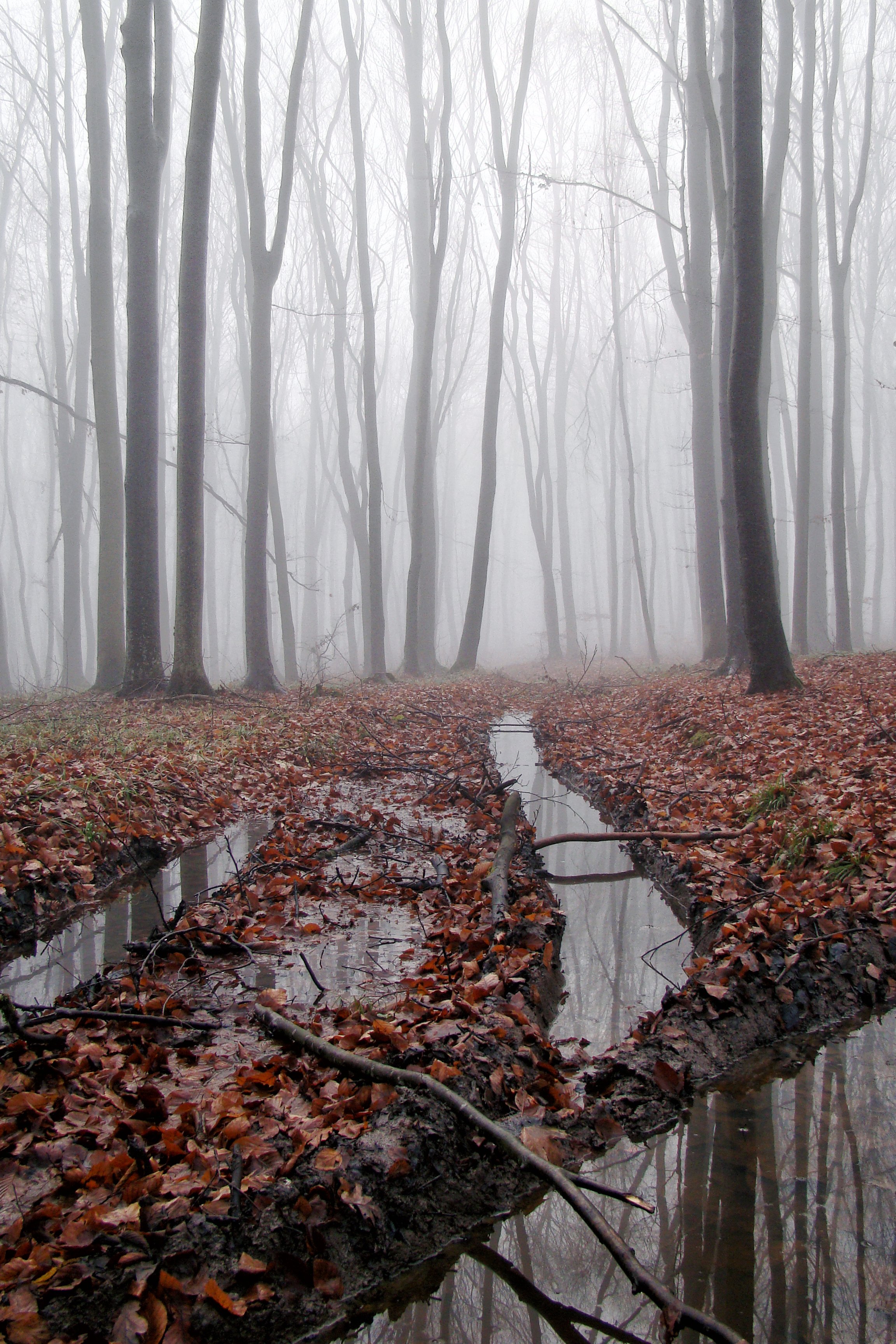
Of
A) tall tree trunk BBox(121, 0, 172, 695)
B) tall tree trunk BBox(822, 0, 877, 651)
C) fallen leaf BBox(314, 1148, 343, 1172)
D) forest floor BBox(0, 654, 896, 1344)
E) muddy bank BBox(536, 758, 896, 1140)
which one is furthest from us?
tall tree trunk BBox(822, 0, 877, 651)

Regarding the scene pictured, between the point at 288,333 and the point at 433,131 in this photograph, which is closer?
the point at 433,131

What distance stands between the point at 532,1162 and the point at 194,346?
447 inches

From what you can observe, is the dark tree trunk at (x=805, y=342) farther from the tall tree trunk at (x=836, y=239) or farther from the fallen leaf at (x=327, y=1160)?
the fallen leaf at (x=327, y=1160)

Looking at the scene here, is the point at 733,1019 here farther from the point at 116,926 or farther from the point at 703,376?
the point at 703,376

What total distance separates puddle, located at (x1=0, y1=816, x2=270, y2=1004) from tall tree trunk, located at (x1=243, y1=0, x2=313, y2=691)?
7.54 metres

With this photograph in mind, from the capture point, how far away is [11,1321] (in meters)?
1.67

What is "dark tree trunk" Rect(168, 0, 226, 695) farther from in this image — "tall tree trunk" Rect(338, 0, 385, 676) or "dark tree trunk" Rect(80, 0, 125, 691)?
"tall tree trunk" Rect(338, 0, 385, 676)

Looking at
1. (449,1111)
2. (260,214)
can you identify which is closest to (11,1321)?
(449,1111)

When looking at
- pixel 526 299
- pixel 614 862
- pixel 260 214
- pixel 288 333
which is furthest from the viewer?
pixel 288 333

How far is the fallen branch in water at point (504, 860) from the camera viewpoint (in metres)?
3.87

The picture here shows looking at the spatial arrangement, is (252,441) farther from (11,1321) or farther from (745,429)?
(11,1321)

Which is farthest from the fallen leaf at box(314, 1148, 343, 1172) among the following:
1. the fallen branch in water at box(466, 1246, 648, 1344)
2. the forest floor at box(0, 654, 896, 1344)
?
the fallen branch in water at box(466, 1246, 648, 1344)

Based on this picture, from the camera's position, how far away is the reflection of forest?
1895mm

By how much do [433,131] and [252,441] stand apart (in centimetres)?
1245
